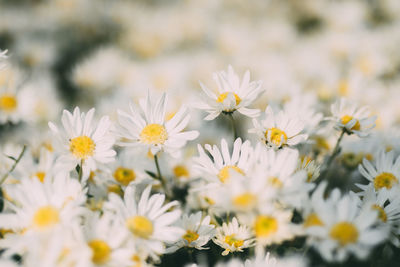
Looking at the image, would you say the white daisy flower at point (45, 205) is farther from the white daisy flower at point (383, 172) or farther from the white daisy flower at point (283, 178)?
the white daisy flower at point (383, 172)

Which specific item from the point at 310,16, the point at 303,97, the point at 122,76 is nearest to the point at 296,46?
the point at 310,16

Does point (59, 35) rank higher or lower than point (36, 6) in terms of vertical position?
lower

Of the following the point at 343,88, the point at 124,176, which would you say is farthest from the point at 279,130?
the point at 343,88

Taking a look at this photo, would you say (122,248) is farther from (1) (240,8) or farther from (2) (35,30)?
(1) (240,8)

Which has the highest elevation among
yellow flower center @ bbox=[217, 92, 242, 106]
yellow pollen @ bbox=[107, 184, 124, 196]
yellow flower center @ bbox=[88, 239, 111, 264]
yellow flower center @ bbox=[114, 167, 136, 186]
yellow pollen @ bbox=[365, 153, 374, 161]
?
yellow pollen @ bbox=[365, 153, 374, 161]

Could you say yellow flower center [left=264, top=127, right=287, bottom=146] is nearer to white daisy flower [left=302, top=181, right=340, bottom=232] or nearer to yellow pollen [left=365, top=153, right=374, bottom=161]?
white daisy flower [left=302, top=181, right=340, bottom=232]

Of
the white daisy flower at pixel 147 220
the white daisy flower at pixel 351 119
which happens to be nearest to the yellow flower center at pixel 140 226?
the white daisy flower at pixel 147 220

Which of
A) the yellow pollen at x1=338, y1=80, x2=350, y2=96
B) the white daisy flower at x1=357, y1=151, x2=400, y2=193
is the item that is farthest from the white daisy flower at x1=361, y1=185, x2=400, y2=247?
the yellow pollen at x1=338, y1=80, x2=350, y2=96
